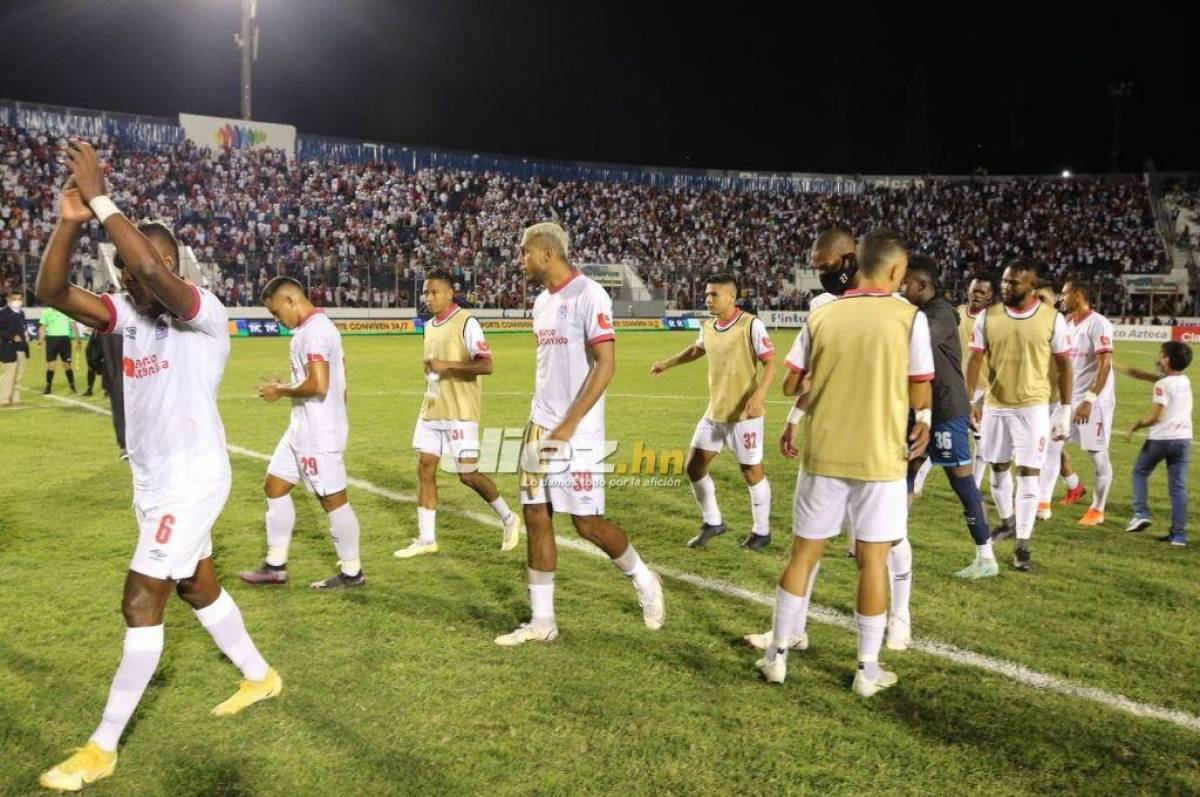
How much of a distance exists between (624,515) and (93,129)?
4246 cm

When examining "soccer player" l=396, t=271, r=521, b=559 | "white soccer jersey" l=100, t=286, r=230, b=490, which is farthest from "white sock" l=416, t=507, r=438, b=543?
"white soccer jersey" l=100, t=286, r=230, b=490

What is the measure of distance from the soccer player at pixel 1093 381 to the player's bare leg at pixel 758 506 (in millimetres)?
2825

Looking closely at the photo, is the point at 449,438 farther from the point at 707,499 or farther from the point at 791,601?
the point at 791,601

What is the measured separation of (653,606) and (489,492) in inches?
93.4

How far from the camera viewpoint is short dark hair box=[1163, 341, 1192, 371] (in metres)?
7.54

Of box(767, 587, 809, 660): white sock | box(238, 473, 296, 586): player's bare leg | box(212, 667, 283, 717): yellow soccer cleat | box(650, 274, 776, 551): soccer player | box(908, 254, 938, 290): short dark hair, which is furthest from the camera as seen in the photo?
box(650, 274, 776, 551): soccer player

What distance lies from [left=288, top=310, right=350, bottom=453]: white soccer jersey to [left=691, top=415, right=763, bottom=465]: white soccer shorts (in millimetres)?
2989

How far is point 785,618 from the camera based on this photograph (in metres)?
4.42

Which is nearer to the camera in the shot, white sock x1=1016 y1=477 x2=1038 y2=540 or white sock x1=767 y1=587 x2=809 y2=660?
white sock x1=767 y1=587 x2=809 y2=660

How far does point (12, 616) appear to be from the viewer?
548 cm

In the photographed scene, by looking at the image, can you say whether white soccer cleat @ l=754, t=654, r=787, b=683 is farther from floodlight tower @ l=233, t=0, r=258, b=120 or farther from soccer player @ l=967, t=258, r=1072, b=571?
floodlight tower @ l=233, t=0, r=258, b=120

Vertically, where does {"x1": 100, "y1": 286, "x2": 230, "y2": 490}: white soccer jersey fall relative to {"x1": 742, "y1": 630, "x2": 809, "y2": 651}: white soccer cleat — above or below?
above

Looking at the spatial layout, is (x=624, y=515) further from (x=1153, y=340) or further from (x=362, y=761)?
(x=1153, y=340)

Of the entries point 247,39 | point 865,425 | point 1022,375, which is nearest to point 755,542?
point 1022,375
